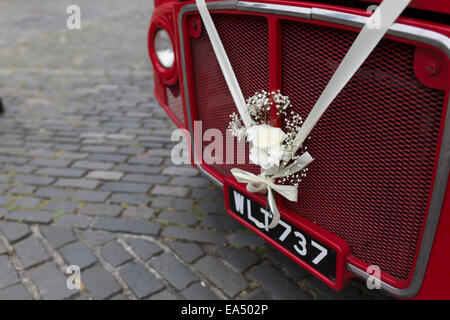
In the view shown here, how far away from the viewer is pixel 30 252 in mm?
2500

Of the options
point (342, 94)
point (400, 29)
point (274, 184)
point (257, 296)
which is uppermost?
point (400, 29)

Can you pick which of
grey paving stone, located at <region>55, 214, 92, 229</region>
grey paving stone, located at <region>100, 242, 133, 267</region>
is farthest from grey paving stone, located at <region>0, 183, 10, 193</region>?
grey paving stone, located at <region>100, 242, 133, 267</region>

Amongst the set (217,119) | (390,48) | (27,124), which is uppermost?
(390,48)

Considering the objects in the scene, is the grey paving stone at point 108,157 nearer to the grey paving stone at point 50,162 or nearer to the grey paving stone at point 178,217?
the grey paving stone at point 50,162

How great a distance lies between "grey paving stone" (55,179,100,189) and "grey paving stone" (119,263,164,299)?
3.31ft

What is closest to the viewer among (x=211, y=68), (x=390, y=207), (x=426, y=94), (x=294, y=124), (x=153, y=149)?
(x=426, y=94)

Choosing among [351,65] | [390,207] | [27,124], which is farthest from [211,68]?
[27,124]

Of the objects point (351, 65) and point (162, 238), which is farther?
point (162, 238)

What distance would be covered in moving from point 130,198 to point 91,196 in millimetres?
292

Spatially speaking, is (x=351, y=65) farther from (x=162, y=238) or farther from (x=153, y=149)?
(x=153, y=149)

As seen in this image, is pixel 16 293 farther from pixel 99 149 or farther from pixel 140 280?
pixel 99 149

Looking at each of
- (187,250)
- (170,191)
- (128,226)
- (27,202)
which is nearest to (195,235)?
(187,250)

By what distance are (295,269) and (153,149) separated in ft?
5.90

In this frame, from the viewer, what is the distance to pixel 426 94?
4.26 feet
